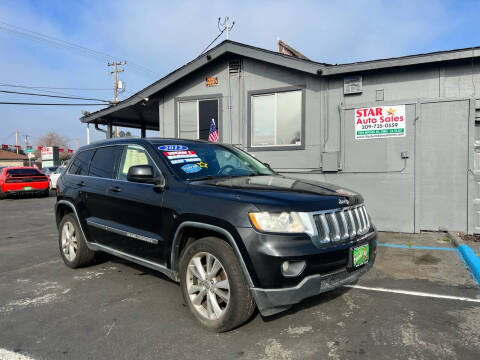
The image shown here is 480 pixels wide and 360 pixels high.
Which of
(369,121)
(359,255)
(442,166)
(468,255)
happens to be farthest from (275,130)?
(359,255)

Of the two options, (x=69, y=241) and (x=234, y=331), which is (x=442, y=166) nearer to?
(x=234, y=331)

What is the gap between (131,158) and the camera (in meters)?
4.21

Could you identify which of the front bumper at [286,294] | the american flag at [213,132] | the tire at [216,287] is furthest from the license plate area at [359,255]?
the american flag at [213,132]

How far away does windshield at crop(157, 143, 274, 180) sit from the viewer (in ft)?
12.3

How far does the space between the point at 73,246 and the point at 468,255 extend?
5792 mm

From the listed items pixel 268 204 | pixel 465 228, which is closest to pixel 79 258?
pixel 268 204

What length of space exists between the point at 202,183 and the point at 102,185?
165 cm

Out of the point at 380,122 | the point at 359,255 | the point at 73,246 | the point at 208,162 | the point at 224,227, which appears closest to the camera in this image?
the point at 224,227

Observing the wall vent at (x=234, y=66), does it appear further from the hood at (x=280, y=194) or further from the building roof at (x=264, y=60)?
the hood at (x=280, y=194)

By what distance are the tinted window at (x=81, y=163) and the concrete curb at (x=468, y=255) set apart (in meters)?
5.35

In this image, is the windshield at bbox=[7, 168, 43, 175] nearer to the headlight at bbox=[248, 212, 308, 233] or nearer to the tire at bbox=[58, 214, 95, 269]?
the tire at bbox=[58, 214, 95, 269]

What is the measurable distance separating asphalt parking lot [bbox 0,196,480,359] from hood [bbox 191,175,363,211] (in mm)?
1111

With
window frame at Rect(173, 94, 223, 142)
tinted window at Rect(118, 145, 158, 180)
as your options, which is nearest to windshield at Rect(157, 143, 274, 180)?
tinted window at Rect(118, 145, 158, 180)

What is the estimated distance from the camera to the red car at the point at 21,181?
51.9 feet
